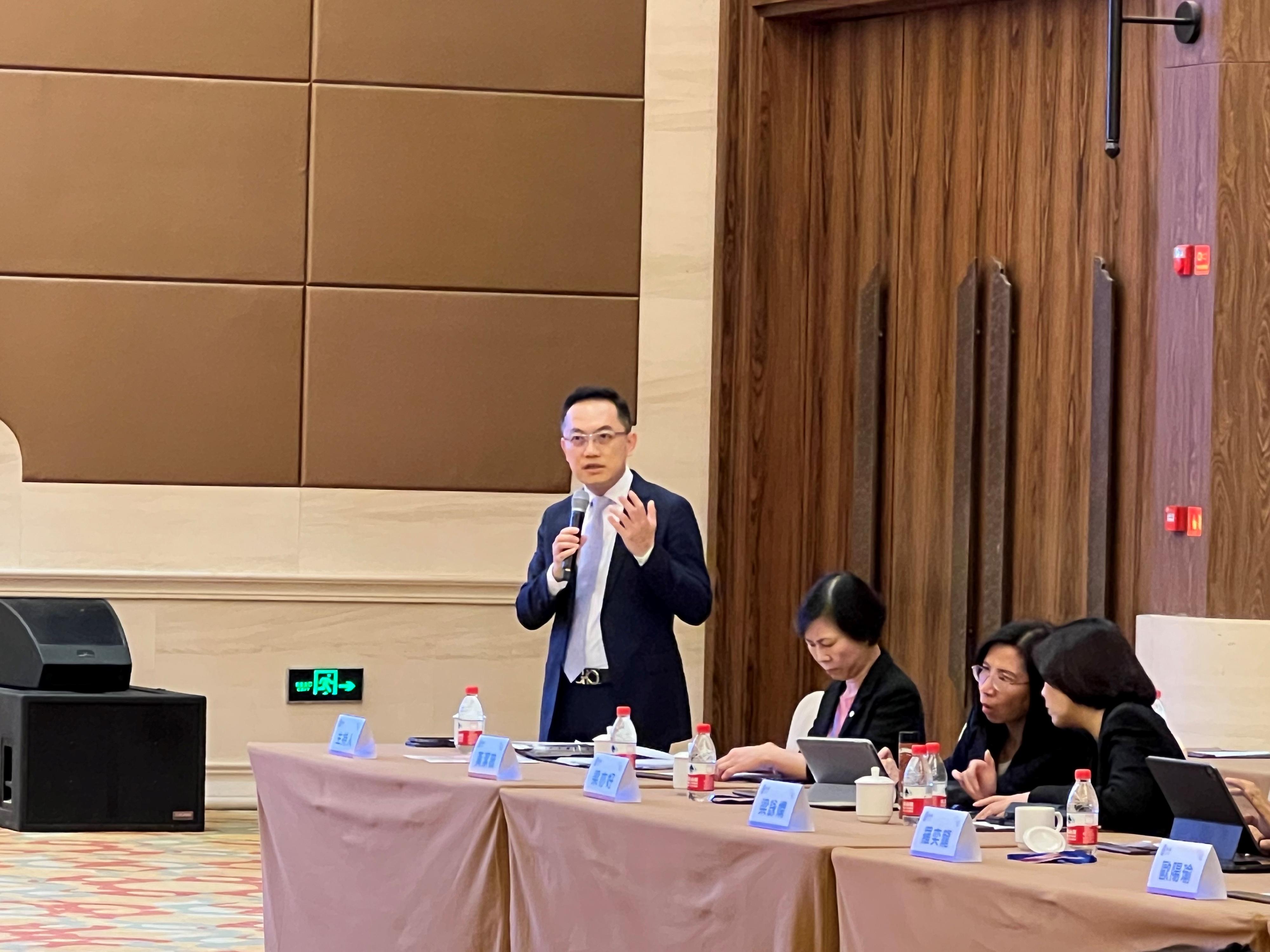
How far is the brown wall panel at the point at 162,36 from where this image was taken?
6.87 meters

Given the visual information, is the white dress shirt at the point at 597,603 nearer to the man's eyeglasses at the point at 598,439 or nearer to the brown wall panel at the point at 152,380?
the man's eyeglasses at the point at 598,439

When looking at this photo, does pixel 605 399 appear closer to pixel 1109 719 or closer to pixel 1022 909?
pixel 1109 719

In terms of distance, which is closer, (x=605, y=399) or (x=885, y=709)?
(x=885, y=709)

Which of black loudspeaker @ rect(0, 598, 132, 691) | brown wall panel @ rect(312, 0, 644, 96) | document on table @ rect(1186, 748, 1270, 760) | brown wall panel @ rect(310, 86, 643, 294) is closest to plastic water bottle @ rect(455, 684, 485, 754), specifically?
document on table @ rect(1186, 748, 1270, 760)

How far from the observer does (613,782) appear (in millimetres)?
3312

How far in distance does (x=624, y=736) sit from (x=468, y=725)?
48 cm

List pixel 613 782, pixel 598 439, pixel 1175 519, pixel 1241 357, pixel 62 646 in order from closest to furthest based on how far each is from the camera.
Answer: pixel 613 782, pixel 598 439, pixel 1241 357, pixel 1175 519, pixel 62 646

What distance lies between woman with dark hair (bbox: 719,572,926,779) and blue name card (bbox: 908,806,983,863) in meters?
1.09

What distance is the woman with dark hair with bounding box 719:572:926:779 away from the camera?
3883 mm

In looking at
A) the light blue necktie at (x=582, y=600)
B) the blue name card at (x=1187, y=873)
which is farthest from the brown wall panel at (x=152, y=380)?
the blue name card at (x=1187, y=873)

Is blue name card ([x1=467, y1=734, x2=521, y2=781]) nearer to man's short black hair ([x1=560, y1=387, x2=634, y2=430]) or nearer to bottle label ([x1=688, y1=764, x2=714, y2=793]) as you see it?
bottle label ([x1=688, y1=764, x2=714, y2=793])

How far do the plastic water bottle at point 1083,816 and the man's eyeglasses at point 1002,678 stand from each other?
2.25 ft

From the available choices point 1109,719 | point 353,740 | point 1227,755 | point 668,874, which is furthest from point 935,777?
point 1227,755

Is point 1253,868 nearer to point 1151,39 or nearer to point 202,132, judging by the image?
point 1151,39
